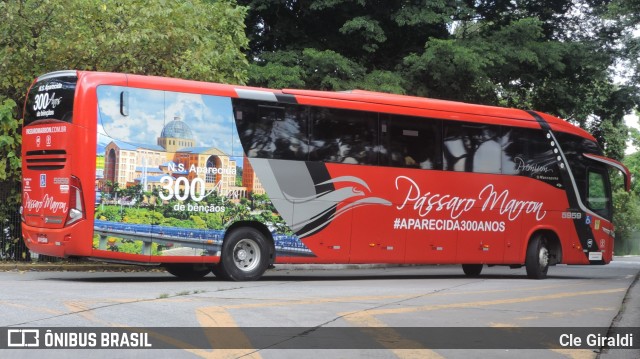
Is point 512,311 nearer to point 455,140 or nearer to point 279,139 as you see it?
point 279,139

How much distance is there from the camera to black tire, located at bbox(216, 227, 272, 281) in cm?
1661

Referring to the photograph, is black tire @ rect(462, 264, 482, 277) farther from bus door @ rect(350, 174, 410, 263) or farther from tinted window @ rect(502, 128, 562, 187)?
bus door @ rect(350, 174, 410, 263)

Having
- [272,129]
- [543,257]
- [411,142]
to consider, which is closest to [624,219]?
[543,257]

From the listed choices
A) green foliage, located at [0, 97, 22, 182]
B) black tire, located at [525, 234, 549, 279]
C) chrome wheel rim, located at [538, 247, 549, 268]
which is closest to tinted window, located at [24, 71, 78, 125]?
green foliage, located at [0, 97, 22, 182]

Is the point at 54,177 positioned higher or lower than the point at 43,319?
higher

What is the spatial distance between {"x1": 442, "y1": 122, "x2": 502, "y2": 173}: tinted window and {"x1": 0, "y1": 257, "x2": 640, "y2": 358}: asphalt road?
10.6 ft

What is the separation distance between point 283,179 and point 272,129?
91cm

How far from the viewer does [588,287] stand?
17.4 m

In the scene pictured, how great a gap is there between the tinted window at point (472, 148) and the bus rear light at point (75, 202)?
7.59 meters

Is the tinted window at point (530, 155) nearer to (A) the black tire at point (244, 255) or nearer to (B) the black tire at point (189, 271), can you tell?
(A) the black tire at point (244, 255)

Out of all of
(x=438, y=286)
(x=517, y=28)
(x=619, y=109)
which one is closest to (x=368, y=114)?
(x=438, y=286)

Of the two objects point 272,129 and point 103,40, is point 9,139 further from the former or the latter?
point 272,129

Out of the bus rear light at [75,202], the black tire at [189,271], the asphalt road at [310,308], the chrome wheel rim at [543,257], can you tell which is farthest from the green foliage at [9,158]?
the chrome wheel rim at [543,257]

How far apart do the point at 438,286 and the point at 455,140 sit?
154 inches
